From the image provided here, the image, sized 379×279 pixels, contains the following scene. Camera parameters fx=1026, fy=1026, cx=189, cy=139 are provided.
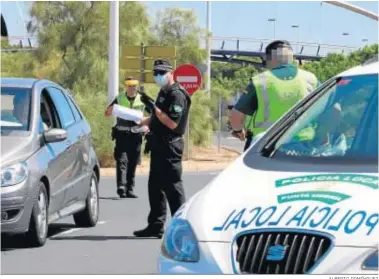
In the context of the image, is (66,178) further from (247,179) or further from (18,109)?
(247,179)

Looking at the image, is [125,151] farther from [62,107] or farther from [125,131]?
[62,107]

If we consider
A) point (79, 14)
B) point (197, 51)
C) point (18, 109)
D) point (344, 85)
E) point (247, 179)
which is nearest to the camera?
point (247, 179)

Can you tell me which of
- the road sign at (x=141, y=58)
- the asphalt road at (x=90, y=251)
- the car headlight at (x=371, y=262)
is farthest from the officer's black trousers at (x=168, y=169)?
the road sign at (x=141, y=58)

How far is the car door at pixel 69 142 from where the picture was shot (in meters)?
10.3

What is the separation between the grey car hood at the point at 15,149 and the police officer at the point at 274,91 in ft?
6.72

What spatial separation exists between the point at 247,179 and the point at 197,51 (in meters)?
32.0

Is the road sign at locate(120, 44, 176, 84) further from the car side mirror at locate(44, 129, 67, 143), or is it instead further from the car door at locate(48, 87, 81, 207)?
the car side mirror at locate(44, 129, 67, 143)

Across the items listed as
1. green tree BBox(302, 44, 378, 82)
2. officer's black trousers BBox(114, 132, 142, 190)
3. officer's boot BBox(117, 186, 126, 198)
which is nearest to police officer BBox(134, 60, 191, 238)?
officer's black trousers BBox(114, 132, 142, 190)

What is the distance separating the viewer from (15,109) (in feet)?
32.5

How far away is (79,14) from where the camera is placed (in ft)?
101

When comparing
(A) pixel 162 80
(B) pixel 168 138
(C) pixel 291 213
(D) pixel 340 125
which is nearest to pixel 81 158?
(B) pixel 168 138

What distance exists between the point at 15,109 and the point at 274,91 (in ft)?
9.88

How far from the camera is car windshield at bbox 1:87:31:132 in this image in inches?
379

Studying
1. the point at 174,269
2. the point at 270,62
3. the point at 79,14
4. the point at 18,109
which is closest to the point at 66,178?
the point at 18,109
